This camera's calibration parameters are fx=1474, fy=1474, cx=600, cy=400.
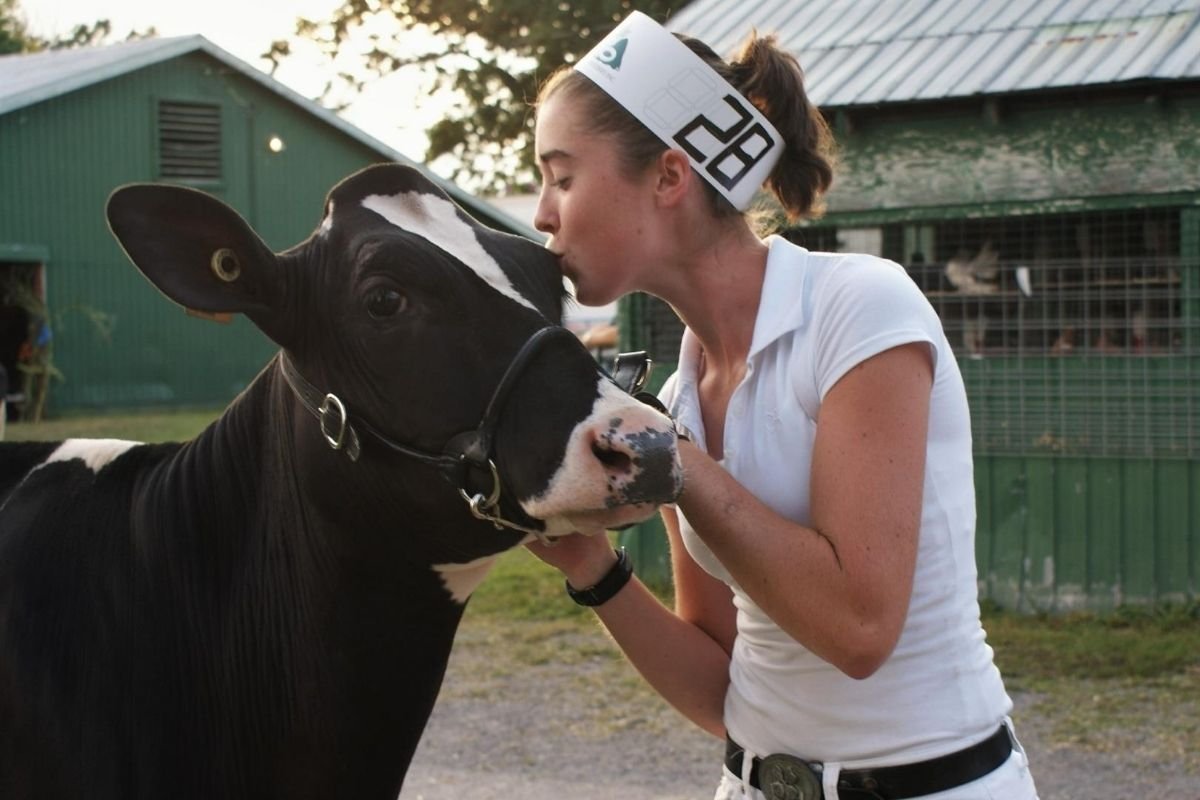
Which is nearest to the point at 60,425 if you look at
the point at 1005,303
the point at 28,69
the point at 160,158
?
the point at 160,158

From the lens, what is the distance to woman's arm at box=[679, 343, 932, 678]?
7.48 ft

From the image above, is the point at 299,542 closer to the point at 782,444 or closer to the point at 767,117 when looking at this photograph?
the point at 782,444

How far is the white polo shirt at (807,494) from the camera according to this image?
7.84ft

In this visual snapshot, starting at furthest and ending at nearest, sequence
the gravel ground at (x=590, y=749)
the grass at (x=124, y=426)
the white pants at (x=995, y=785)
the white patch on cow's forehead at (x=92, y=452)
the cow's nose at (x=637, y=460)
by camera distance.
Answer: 1. the grass at (x=124, y=426)
2. the gravel ground at (x=590, y=749)
3. the white patch on cow's forehead at (x=92, y=452)
4. the white pants at (x=995, y=785)
5. the cow's nose at (x=637, y=460)

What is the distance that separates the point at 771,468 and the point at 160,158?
23.0 meters

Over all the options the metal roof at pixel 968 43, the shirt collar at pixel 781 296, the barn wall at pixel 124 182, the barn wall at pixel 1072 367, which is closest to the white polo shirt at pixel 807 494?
the shirt collar at pixel 781 296

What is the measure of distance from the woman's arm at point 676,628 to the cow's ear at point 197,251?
2.31ft

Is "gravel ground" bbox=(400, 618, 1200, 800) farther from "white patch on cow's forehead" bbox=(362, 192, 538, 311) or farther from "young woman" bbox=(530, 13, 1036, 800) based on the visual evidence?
"white patch on cow's forehead" bbox=(362, 192, 538, 311)

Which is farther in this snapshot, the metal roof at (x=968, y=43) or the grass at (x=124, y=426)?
the grass at (x=124, y=426)

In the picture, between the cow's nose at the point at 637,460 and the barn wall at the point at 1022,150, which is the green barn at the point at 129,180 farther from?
the cow's nose at the point at 637,460

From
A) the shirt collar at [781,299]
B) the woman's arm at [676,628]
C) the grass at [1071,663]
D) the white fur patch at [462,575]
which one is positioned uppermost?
the shirt collar at [781,299]

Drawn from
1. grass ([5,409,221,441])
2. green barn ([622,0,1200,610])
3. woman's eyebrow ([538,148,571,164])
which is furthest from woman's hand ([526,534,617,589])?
grass ([5,409,221,441])

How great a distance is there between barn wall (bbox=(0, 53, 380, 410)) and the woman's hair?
2160cm

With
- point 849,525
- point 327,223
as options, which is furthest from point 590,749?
point 849,525
